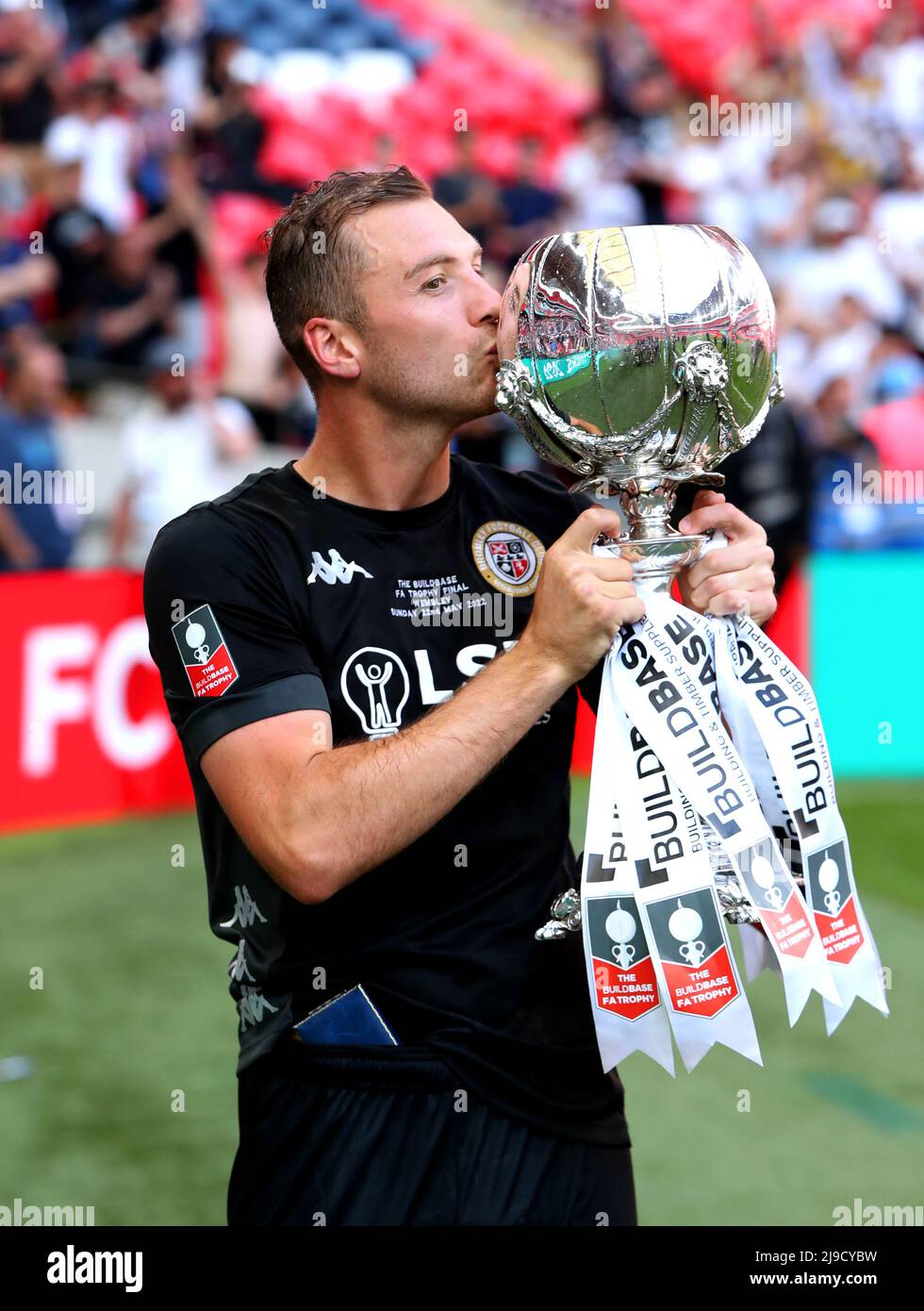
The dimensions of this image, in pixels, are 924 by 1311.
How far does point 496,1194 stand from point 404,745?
61cm

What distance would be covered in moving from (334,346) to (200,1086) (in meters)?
2.64

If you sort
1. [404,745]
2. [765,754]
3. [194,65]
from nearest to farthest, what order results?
[404,745] → [765,754] → [194,65]

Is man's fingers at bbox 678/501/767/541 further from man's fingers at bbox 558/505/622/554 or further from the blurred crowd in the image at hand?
the blurred crowd

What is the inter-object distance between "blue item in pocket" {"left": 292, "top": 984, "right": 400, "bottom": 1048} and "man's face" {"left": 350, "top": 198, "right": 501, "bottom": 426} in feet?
2.49

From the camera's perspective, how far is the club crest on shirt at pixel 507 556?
206cm

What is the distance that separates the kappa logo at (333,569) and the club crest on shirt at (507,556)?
0.18 metres

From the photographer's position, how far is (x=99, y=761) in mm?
6004

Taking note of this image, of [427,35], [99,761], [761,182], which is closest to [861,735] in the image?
[99,761]

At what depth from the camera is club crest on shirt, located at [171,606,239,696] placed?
1.86m
